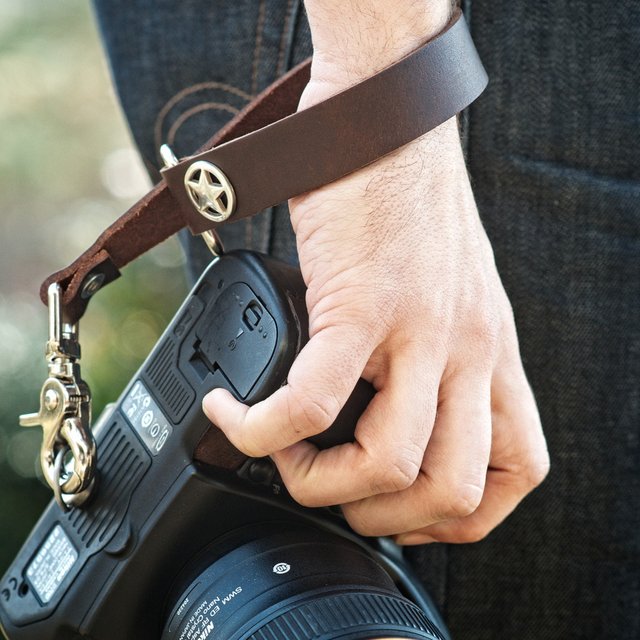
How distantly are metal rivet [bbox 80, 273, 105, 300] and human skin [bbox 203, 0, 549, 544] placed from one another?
0.59ft

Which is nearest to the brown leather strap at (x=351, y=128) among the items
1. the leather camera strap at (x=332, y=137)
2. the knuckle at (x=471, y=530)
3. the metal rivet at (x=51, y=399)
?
the leather camera strap at (x=332, y=137)

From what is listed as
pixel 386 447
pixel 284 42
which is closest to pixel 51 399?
pixel 386 447

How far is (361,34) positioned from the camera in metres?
0.64

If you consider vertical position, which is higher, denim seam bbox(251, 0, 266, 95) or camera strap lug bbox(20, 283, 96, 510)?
denim seam bbox(251, 0, 266, 95)

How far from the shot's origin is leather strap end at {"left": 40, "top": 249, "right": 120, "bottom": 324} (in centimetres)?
77

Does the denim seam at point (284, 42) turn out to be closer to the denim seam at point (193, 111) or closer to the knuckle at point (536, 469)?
the denim seam at point (193, 111)

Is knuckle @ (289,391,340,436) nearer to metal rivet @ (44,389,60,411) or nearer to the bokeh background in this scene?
metal rivet @ (44,389,60,411)

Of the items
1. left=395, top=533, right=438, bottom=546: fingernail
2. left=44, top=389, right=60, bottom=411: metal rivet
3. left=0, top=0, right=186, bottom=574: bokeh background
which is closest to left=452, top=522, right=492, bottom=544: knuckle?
left=395, top=533, right=438, bottom=546: fingernail

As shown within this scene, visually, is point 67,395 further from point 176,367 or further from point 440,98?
point 440,98

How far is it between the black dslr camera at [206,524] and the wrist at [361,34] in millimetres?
155

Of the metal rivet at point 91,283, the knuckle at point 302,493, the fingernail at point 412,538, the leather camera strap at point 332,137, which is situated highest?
the leather camera strap at point 332,137

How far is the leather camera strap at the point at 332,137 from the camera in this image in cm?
64

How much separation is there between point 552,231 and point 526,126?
0.34 ft

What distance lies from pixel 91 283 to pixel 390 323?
29cm
